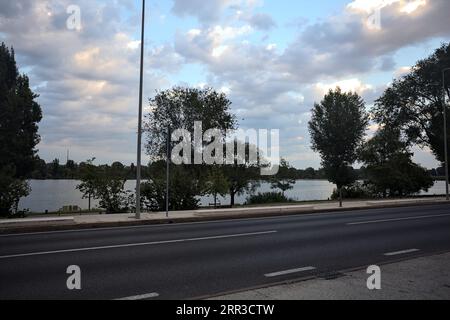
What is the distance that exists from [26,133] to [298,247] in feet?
125

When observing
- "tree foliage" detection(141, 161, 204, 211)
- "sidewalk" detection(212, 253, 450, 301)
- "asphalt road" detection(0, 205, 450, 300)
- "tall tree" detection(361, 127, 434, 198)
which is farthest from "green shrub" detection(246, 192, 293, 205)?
"sidewalk" detection(212, 253, 450, 301)

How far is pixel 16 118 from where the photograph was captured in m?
39.2

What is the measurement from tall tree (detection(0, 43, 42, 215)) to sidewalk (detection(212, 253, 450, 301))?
118 ft

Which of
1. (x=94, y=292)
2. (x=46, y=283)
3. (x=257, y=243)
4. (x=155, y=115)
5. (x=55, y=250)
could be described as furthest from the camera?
(x=155, y=115)

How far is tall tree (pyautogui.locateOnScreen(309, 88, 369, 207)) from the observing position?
45719 mm

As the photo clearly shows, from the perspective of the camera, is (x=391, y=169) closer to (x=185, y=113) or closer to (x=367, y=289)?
(x=185, y=113)

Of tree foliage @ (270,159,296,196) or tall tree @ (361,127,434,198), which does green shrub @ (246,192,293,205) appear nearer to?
tall tree @ (361,127,434,198)

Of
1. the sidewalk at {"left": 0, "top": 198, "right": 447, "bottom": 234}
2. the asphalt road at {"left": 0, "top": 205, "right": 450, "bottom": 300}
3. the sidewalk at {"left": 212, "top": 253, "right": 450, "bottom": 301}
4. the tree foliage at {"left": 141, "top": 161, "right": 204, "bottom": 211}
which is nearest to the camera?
the sidewalk at {"left": 212, "top": 253, "right": 450, "bottom": 301}

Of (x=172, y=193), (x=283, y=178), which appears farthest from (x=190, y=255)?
(x=283, y=178)

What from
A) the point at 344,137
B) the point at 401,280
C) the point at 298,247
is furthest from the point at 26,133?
the point at 401,280

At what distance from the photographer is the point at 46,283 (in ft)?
20.0

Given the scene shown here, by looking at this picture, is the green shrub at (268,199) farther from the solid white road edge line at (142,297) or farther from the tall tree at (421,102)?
the solid white road edge line at (142,297)

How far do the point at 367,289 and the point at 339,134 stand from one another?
137 ft

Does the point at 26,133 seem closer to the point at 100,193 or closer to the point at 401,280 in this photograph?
the point at 100,193
